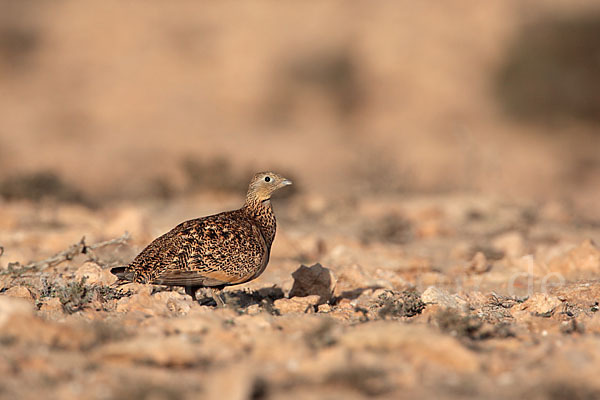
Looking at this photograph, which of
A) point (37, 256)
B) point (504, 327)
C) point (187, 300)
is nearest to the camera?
point (504, 327)

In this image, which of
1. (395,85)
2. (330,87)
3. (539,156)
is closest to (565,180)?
(539,156)

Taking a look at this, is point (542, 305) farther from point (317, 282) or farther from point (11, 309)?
point (11, 309)

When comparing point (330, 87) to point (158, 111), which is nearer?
point (158, 111)

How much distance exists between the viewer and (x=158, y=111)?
29578 millimetres

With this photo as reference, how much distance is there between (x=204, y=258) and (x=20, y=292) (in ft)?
4.76

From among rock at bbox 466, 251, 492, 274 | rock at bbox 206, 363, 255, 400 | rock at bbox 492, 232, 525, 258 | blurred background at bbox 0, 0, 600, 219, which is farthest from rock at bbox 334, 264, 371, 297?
blurred background at bbox 0, 0, 600, 219

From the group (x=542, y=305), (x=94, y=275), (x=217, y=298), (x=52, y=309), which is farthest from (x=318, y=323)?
(x=94, y=275)

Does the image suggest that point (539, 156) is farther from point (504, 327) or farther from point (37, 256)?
point (504, 327)

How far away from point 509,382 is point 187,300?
2.86m

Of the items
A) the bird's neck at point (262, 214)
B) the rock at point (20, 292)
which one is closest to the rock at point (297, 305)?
the bird's neck at point (262, 214)

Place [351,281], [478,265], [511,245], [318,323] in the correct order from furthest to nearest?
1. [511,245]
2. [478,265]
3. [351,281]
4. [318,323]

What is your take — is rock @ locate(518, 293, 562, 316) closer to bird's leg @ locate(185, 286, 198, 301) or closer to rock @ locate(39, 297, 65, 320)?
bird's leg @ locate(185, 286, 198, 301)

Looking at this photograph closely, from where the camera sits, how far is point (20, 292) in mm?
6086

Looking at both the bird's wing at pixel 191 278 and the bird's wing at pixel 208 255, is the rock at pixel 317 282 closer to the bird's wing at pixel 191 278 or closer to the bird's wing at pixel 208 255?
the bird's wing at pixel 208 255
